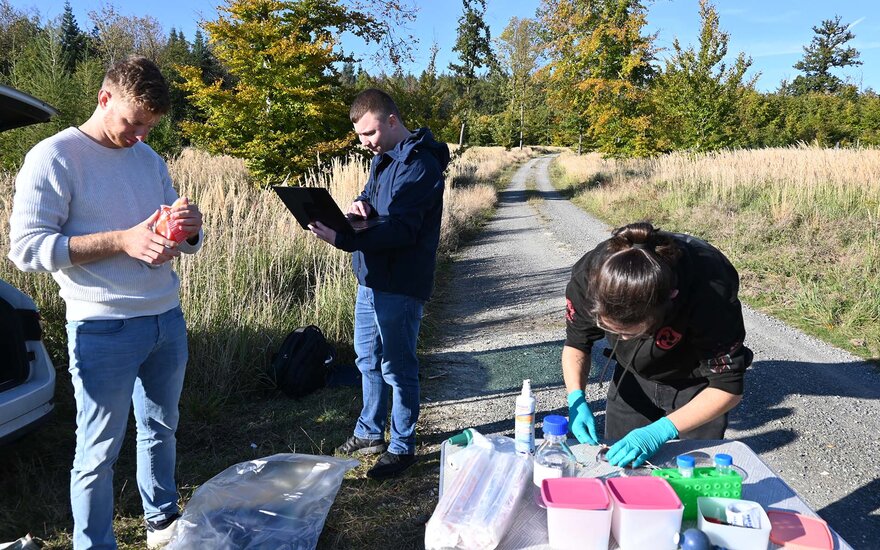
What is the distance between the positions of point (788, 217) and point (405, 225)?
8.65 metres

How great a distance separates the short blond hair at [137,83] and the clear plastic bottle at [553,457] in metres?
1.82

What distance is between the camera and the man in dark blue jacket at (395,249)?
2.83 m

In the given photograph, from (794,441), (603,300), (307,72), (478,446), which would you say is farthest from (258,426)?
(307,72)

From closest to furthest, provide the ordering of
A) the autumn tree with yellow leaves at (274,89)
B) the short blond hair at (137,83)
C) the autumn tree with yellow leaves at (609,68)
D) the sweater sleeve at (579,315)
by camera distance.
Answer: the short blond hair at (137,83)
the sweater sleeve at (579,315)
the autumn tree with yellow leaves at (274,89)
the autumn tree with yellow leaves at (609,68)

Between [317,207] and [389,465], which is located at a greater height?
[317,207]

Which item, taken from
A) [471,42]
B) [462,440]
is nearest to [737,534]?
[462,440]

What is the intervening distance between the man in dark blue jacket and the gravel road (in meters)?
0.62

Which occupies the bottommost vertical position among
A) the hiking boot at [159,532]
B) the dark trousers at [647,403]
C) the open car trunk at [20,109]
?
the hiking boot at [159,532]

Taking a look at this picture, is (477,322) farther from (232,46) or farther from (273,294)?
(232,46)

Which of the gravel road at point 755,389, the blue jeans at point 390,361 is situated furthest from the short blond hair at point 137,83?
the gravel road at point 755,389

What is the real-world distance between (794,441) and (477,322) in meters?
3.11

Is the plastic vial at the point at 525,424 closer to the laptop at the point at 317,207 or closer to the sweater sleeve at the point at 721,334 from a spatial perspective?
the sweater sleeve at the point at 721,334

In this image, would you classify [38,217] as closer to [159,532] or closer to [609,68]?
[159,532]

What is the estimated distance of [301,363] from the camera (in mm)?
3998
